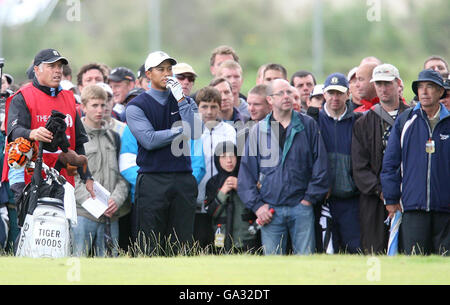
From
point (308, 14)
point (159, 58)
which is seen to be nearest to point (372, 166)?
point (159, 58)

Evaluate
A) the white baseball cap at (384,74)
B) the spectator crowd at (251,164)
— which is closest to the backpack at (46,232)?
the spectator crowd at (251,164)

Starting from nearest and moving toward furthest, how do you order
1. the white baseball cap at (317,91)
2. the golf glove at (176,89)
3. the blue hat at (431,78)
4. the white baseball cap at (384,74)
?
the golf glove at (176,89), the blue hat at (431,78), the white baseball cap at (384,74), the white baseball cap at (317,91)

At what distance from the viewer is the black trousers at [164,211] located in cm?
1030

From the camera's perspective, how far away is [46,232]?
8969 millimetres

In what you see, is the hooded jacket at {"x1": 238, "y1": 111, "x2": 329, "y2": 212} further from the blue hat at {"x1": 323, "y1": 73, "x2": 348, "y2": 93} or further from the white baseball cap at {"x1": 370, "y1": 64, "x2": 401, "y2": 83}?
the white baseball cap at {"x1": 370, "y1": 64, "x2": 401, "y2": 83}

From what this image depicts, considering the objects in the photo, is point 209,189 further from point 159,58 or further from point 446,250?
point 446,250

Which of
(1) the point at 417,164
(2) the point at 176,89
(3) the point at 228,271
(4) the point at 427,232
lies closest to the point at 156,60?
(2) the point at 176,89

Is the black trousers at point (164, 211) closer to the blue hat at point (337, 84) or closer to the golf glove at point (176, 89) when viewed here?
the golf glove at point (176, 89)

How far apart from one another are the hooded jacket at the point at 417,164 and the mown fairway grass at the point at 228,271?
7.24ft

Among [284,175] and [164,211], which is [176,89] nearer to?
[164,211]

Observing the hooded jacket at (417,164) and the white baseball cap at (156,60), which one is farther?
the hooded jacket at (417,164)

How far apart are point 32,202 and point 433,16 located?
4565cm

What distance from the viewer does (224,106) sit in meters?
12.3
